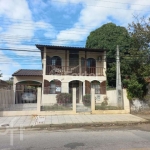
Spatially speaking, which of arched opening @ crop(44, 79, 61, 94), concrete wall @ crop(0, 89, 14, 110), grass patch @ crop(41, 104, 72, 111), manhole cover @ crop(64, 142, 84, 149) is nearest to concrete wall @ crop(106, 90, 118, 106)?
grass patch @ crop(41, 104, 72, 111)

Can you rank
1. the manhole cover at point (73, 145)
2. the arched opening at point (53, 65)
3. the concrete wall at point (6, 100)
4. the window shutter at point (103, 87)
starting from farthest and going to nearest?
the arched opening at point (53, 65) → the window shutter at point (103, 87) → the concrete wall at point (6, 100) → the manhole cover at point (73, 145)

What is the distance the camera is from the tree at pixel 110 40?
2081 cm

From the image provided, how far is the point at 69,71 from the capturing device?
19.5m

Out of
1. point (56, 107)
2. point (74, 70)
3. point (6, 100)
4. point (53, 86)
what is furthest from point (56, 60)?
point (56, 107)

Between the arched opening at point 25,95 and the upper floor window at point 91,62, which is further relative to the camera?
the upper floor window at point 91,62

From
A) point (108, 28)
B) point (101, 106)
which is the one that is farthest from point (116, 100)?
point (108, 28)

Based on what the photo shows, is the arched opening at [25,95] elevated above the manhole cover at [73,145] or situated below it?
above

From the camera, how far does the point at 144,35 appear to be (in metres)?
13.0

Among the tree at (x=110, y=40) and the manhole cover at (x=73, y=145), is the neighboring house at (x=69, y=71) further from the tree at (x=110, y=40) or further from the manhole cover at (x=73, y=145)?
the manhole cover at (x=73, y=145)

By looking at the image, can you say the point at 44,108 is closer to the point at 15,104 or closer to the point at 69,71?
the point at 15,104

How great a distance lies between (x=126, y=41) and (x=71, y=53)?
6.84 m

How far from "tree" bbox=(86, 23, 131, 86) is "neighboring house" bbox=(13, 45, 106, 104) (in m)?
1.10

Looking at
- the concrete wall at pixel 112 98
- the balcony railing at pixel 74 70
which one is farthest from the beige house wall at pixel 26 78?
the concrete wall at pixel 112 98

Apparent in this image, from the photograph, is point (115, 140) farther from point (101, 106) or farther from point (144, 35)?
point (144, 35)
